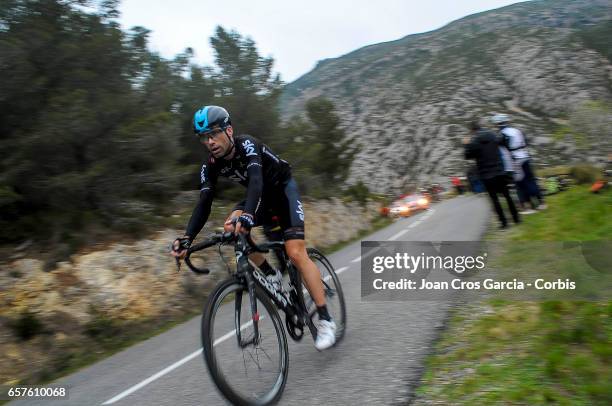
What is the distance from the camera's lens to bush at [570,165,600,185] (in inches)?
Answer: 670

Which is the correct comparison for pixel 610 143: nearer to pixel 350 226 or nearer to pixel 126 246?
pixel 350 226

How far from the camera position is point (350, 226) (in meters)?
22.6

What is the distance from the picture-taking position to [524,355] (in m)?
4.00

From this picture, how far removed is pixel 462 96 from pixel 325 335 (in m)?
94.5

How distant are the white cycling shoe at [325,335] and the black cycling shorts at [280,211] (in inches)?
35.3

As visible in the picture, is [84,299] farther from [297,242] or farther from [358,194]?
[358,194]

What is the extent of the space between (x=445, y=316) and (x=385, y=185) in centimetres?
7054

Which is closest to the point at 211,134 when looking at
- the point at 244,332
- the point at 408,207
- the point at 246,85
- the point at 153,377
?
the point at 244,332

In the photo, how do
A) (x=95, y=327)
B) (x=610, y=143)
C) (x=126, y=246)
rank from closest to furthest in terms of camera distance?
(x=95, y=327) → (x=126, y=246) → (x=610, y=143)

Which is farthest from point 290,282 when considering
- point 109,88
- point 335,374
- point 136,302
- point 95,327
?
point 109,88

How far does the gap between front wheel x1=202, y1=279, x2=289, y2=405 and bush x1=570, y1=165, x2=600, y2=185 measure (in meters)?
16.4

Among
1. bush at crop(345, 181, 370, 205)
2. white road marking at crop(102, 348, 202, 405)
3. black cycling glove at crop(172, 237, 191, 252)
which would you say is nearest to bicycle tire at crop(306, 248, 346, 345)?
black cycling glove at crop(172, 237, 191, 252)

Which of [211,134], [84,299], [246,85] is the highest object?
[246,85]

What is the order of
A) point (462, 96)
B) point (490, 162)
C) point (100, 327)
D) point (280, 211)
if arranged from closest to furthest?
point (280, 211) < point (100, 327) < point (490, 162) < point (462, 96)
